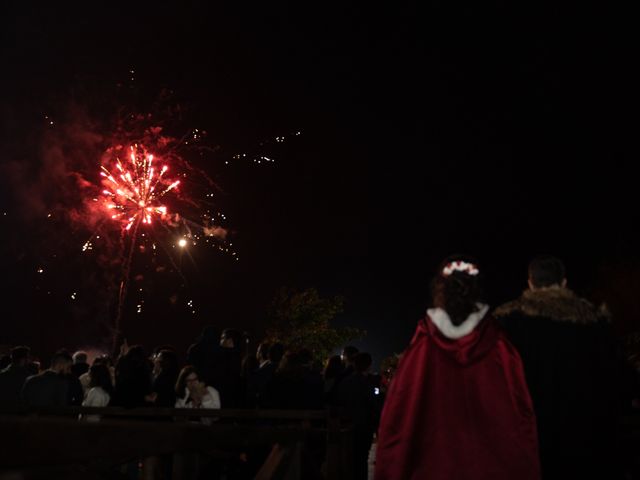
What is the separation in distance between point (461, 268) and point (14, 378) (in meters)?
7.04

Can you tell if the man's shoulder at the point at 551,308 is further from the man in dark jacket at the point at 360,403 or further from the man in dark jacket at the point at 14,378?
the man in dark jacket at the point at 14,378

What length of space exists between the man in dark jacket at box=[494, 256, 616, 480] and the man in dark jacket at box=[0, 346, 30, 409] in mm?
7127

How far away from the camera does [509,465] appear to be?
4.14 metres

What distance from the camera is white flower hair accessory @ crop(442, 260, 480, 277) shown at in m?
4.58

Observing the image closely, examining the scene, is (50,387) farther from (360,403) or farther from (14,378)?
(360,403)

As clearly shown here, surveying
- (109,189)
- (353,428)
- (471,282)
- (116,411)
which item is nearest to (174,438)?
(471,282)

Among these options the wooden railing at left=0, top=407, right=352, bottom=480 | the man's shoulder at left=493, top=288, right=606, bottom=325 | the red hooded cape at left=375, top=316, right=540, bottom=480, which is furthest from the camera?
the man's shoulder at left=493, top=288, right=606, bottom=325

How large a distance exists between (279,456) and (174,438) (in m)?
2.25

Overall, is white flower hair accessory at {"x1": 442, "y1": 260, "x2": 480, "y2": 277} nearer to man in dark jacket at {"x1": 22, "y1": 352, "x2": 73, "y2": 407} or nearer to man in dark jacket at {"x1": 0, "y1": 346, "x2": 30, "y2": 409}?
man in dark jacket at {"x1": 22, "y1": 352, "x2": 73, "y2": 407}

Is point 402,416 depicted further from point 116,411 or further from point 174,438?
point 116,411

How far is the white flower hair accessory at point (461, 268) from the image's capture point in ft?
15.0

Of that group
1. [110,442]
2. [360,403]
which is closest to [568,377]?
[110,442]

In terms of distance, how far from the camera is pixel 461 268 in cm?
459

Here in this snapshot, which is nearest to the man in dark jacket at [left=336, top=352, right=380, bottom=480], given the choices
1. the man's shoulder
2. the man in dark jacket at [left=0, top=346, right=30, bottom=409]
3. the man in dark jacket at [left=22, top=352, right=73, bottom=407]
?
the man in dark jacket at [left=22, top=352, right=73, bottom=407]
